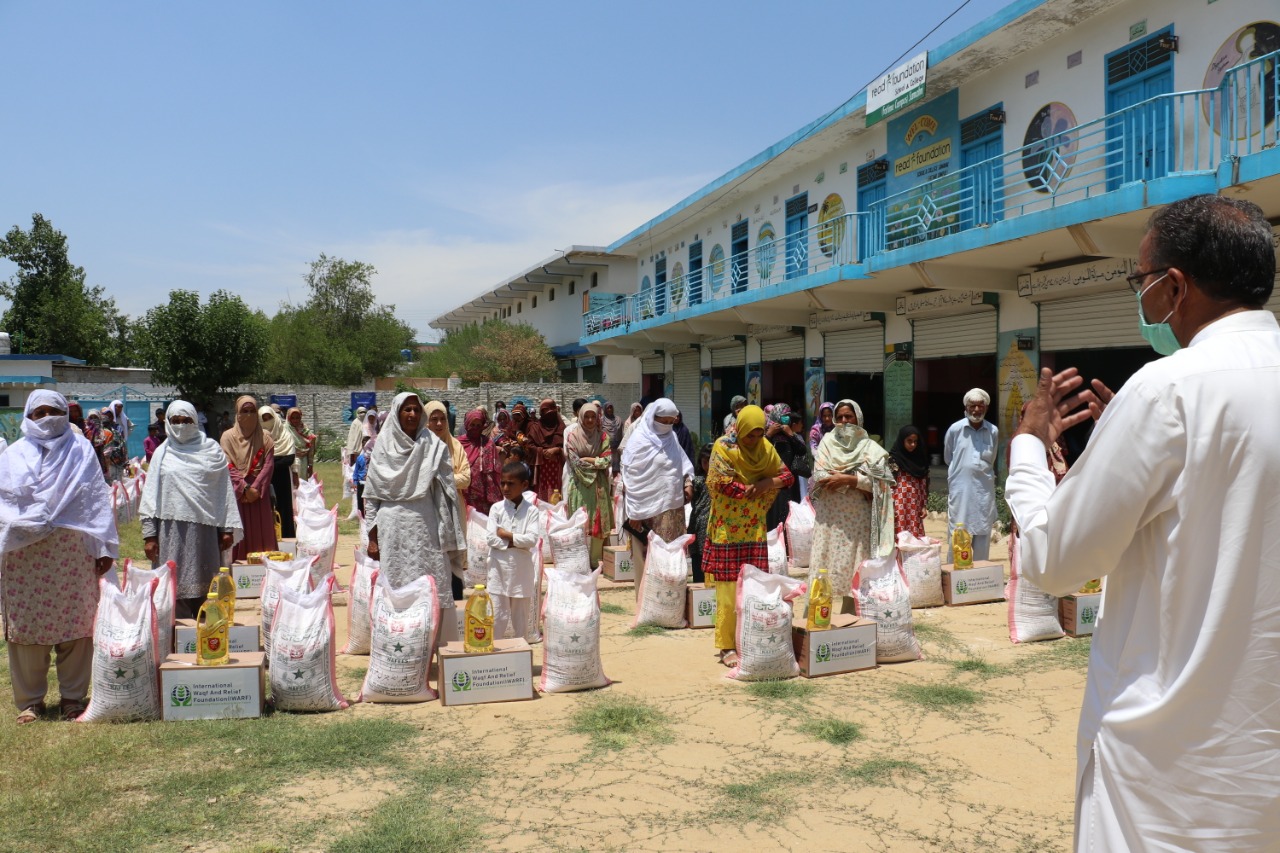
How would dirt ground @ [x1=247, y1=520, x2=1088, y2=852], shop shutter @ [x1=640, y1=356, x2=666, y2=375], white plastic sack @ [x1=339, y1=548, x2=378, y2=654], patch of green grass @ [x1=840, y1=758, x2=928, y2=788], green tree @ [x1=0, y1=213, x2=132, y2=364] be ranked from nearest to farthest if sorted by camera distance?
dirt ground @ [x1=247, y1=520, x2=1088, y2=852]
patch of green grass @ [x1=840, y1=758, x2=928, y2=788]
white plastic sack @ [x1=339, y1=548, x2=378, y2=654]
shop shutter @ [x1=640, y1=356, x2=666, y2=375]
green tree @ [x1=0, y1=213, x2=132, y2=364]

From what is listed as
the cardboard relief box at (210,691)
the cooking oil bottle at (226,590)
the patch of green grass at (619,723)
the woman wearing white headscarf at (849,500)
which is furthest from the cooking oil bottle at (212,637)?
the woman wearing white headscarf at (849,500)

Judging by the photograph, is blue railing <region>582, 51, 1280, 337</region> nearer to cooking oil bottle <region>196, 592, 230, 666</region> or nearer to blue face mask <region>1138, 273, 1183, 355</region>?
blue face mask <region>1138, 273, 1183, 355</region>

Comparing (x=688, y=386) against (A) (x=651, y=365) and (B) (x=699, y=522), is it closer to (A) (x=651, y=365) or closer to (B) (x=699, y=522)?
(A) (x=651, y=365)

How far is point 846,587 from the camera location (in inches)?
275

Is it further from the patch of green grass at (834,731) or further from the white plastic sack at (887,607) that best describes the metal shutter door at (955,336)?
the patch of green grass at (834,731)

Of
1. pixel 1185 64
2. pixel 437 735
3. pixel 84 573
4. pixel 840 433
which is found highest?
pixel 1185 64

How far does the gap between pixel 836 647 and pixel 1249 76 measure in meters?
6.60

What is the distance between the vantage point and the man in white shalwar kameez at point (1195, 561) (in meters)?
1.48

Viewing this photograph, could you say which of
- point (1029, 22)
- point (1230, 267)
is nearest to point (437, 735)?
point (1230, 267)

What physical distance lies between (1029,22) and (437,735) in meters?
10.4

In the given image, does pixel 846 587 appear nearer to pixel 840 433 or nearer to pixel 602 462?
pixel 840 433

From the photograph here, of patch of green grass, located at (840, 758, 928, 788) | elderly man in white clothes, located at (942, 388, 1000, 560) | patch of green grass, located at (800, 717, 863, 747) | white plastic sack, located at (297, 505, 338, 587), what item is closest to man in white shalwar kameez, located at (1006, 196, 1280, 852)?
patch of green grass, located at (840, 758, 928, 788)

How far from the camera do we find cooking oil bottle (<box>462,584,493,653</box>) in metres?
4.80

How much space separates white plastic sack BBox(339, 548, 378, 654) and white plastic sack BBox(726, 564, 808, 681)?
2.18 metres
